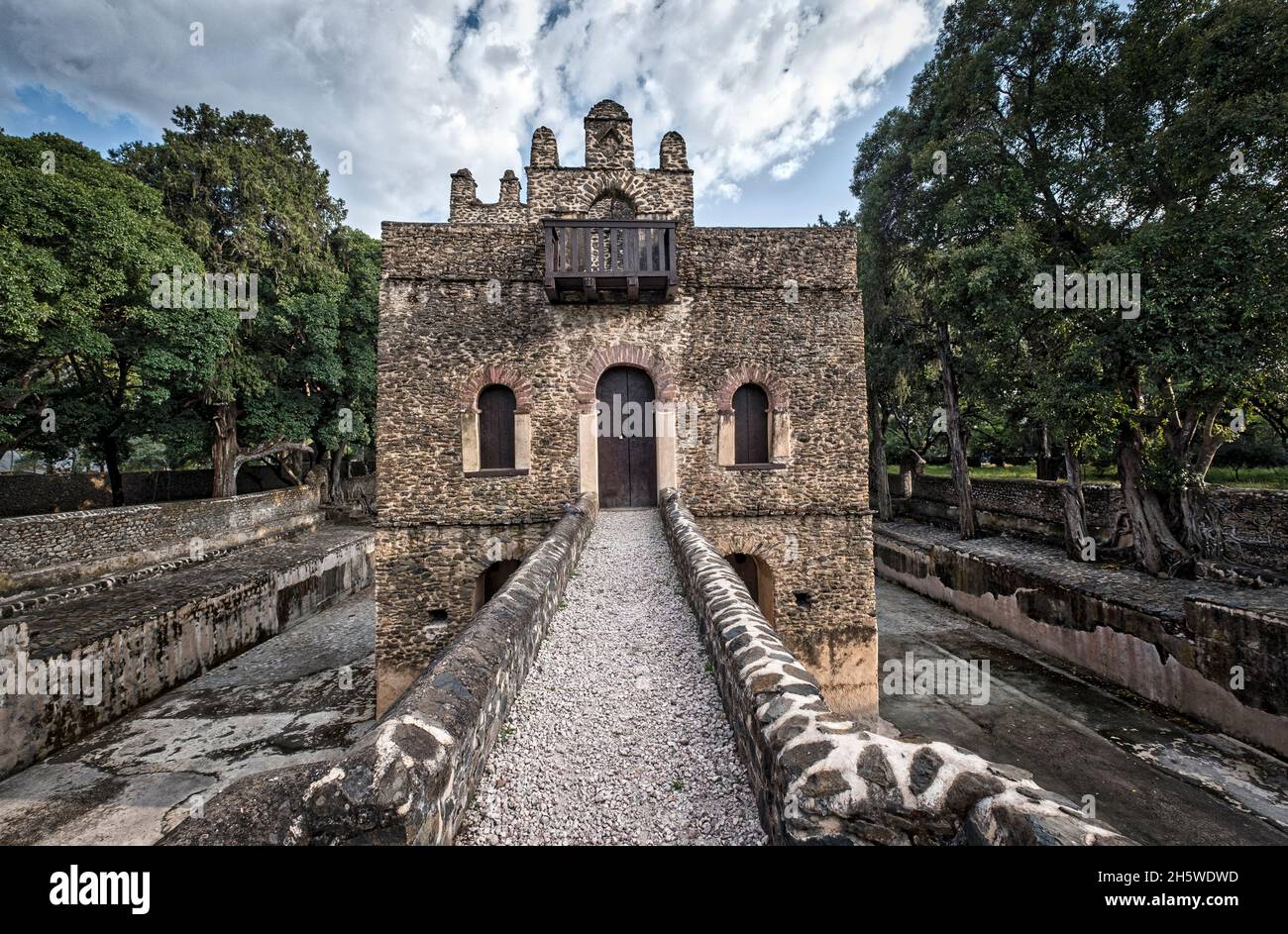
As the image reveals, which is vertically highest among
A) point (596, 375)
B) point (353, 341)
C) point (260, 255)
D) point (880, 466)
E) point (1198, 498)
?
point (260, 255)

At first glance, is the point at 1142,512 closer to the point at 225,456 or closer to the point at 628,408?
the point at 628,408

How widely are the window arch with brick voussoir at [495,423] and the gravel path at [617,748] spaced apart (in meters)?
4.96

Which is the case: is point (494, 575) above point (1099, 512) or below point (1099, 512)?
below

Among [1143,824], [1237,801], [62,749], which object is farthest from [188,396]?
[1237,801]

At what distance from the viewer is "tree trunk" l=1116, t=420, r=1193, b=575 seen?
1237cm

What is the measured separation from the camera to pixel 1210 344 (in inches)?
363

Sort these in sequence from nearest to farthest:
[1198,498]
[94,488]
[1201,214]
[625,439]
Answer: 1. [1201,214]
2. [625,439]
3. [1198,498]
4. [94,488]

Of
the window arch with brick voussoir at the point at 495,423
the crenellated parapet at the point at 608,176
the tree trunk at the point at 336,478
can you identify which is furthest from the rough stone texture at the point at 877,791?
the tree trunk at the point at 336,478

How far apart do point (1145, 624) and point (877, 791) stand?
11904 millimetres

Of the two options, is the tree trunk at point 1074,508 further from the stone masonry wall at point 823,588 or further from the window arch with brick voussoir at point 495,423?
the window arch with brick voussoir at point 495,423

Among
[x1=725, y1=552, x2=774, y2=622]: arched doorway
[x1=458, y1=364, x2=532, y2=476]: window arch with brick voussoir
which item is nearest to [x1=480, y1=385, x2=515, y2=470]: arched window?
[x1=458, y1=364, x2=532, y2=476]: window arch with brick voussoir

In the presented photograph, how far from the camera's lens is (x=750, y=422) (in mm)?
10234

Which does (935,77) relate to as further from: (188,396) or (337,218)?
(188,396)

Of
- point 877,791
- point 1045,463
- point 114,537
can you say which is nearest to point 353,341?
point 114,537
